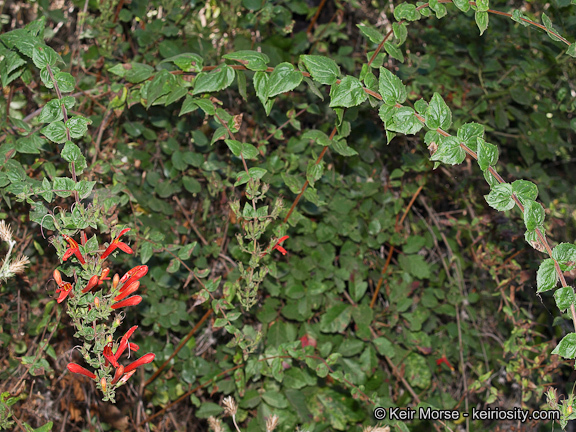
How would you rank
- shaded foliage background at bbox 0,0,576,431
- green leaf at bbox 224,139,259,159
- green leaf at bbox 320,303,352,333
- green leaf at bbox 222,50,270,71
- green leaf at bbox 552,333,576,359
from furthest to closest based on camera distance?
green leaf at bbox 320,303,352,333 < shaded foliage background at bbox 0,0,576,431 < green leaf at bbox 224,139,259,159 < green leaf at bbox 222,50,270,71 < green leaf at bbox 552,333,576,359

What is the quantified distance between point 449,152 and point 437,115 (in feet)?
0.28

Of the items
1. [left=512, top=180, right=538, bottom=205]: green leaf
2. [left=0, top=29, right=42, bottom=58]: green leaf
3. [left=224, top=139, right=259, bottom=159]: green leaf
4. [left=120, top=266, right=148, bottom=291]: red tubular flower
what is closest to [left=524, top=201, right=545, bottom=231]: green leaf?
[left=512, top=180, right=538, bottom=205]: green leaf

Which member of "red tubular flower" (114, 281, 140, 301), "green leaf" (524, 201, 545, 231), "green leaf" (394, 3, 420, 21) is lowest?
"red tubular flower" (114, 281, 140, 301)

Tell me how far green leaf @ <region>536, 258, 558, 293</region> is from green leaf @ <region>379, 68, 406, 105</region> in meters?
0.43

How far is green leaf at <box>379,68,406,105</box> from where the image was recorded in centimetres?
104

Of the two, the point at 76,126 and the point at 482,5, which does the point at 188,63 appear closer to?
the point at 76,126

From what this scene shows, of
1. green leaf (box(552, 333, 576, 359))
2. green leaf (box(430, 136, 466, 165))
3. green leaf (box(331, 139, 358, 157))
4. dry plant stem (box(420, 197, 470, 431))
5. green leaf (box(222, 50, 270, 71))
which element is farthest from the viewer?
dry plant stem (box(420, 197, 470, 431))

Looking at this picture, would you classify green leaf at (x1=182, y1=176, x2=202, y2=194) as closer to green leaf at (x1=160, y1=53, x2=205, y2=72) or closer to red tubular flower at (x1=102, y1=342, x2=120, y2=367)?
green leaf at (x1=160, y1=53, x2=205, y2=72)

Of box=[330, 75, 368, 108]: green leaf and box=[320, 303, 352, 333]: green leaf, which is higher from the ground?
box=[330, 75, 368, 108]: green leaf

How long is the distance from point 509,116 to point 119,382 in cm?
168

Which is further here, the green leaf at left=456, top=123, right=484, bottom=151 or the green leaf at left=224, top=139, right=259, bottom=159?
the green leaf at left=224, top=139, right=259, bottom=159

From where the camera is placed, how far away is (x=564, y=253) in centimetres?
96

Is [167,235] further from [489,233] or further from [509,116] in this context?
[509,116]

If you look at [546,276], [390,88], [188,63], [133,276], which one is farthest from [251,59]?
[546,276]
